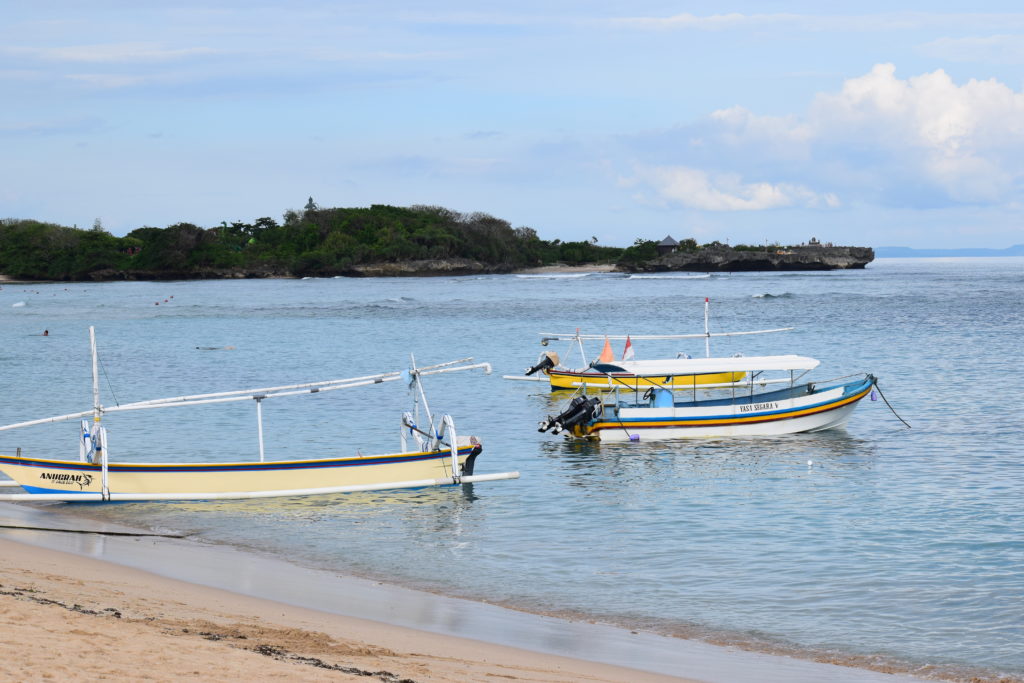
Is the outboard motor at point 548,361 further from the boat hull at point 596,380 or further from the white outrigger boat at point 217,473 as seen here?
the white outrigger boat at point 217,473

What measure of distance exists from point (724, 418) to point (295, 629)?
19.8 metres

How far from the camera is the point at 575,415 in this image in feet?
95.2

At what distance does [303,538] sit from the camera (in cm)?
1927

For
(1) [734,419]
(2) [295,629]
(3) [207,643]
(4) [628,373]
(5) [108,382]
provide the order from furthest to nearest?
(5) [108,382] < (4) [628,373] < (1) [734,419] < (2) [295,629] < (3) [207,643]

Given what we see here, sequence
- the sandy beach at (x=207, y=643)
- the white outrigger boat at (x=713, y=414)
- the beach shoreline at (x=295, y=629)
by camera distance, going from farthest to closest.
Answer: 1. the white outrigger boat at (x=713, y=414)
2. the beach shoreline at (x=295, y=629)
3. the sandy beach at (x=207, y=643)

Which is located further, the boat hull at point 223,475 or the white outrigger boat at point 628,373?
the white outrigger boat at point 628,373

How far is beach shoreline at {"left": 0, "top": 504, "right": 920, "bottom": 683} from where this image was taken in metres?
10.3

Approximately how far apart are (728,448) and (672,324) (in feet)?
172

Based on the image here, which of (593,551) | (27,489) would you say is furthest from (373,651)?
(27,489)

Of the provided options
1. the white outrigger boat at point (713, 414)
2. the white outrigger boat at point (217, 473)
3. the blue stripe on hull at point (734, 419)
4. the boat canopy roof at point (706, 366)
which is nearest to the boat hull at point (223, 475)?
the white outrigger boat at point (217, 473)

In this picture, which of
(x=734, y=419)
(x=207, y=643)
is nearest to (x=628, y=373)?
(x=734, y=419)

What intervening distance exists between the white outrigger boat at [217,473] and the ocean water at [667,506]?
366 mm

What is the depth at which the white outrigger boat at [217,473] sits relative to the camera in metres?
20.9

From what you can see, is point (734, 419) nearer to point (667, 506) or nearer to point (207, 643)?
point (667, 506)
